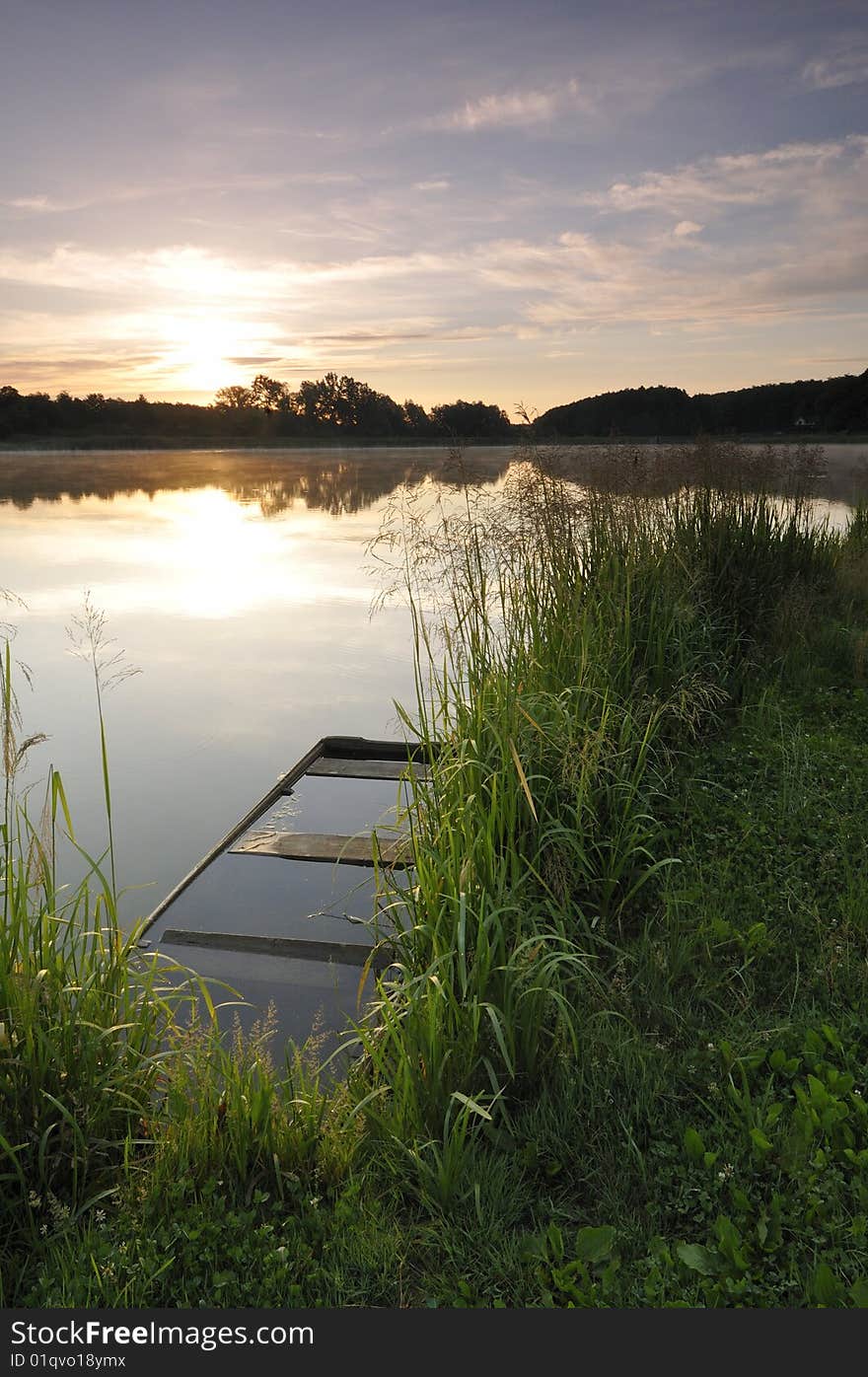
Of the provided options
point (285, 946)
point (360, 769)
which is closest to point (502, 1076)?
point (285, 946)

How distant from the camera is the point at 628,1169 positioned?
2.37 metres

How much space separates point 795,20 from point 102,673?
845cm

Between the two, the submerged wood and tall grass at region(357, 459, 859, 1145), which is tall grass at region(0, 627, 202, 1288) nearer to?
tall grass at region(357, 459, 859, 1145)

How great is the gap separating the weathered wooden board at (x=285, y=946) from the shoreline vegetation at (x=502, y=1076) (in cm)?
25

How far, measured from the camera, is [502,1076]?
2648mm

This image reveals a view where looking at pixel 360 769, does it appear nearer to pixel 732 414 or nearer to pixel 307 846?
pixel 307 846

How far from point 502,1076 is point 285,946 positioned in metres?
1.59

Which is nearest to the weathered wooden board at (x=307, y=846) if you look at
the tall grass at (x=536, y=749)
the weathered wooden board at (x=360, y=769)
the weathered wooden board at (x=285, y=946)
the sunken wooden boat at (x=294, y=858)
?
the sunken wooden boat at (x=294, y=858)

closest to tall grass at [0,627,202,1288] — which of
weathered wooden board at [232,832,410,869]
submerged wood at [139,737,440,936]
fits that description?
submerged wood at [139,737,440,936]

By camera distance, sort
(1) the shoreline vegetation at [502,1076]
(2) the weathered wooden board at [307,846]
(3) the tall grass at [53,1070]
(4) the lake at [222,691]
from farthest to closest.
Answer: (2) the weathered wooden board at [307,846], (4) the lake at [222,691], (3) the tall grass at [53,1070], (1) the shoreline vegetation at [502,1076]

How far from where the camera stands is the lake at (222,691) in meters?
4.54

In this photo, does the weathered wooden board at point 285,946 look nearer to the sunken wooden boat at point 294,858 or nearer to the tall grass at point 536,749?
the sunken wooden boat at point 294,858

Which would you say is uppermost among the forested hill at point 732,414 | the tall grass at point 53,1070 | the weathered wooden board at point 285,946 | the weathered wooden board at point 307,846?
the forested hill at point 732,414

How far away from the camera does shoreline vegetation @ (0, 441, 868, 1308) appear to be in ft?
6.72
